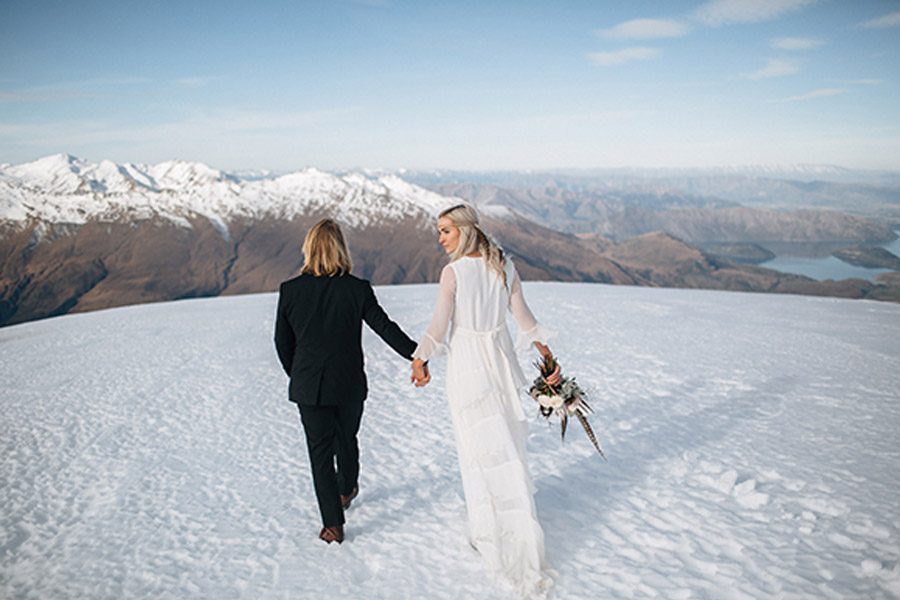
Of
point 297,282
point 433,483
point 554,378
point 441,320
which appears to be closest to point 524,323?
point 554,378

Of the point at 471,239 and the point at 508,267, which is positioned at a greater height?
the point at 471,239

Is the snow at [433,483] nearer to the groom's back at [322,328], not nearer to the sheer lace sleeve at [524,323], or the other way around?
the groom's back at [322,328]

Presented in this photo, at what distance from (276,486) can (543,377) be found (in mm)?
3331

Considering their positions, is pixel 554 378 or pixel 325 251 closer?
pixel 325 251

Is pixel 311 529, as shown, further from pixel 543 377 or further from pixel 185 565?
pixel 543 377

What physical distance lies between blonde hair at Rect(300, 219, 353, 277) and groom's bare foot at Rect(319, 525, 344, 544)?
→ 2.27m

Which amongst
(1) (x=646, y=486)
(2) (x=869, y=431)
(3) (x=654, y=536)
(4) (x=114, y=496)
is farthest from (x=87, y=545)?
(2) (x=869, y=431)

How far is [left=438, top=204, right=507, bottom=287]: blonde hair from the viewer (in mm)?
3992

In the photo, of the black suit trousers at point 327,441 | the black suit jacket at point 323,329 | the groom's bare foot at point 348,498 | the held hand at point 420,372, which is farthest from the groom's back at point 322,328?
the groom's bare foot at point 348,498

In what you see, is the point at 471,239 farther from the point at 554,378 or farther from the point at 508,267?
the point at 554,378

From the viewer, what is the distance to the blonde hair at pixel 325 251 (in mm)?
4211

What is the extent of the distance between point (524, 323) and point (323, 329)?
5.64 feet

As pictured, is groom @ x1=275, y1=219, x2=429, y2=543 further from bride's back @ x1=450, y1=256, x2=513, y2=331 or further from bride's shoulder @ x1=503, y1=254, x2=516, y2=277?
bride's shoulder @ x1=503, y1=254, x2=516, y2=277

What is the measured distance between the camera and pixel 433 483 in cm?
580
